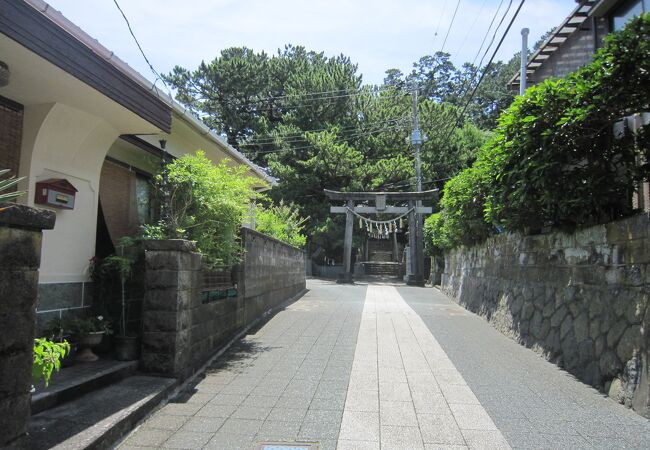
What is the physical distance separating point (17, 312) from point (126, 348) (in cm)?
262

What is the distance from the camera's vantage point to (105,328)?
17.0 feet

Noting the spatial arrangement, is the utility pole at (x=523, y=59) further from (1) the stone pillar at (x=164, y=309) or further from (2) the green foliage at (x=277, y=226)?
(1) the stone pillar at (x=164, y=309)

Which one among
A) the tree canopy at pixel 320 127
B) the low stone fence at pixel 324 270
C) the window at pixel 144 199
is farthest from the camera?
the low stone fence at pixel 324 270

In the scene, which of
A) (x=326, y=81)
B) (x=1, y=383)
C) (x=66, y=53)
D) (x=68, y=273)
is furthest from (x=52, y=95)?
(x=326, y=81)

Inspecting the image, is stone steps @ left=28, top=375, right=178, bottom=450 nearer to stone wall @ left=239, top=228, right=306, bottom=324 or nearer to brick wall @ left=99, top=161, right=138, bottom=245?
brick wall @ left=99, top=161, right=138, bottom=245

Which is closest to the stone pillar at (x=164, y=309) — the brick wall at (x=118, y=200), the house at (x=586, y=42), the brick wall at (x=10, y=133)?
the brick wall at (x=10, y=133)

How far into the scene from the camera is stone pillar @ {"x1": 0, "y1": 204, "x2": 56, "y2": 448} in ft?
8.63

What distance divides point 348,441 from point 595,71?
15.7 ft

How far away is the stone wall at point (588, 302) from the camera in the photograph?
4637 mm

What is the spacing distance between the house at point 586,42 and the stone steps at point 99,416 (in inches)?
228

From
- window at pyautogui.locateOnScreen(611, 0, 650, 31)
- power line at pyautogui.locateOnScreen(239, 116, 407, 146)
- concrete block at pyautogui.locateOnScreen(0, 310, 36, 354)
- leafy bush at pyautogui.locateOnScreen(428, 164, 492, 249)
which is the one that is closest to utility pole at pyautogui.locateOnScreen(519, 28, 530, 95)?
leafy bush at pyautogui.locateOnScreen(428, 164, 492, 249)

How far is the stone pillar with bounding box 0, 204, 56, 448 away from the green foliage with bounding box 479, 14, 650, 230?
547 cm

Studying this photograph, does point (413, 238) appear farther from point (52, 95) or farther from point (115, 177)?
point (52, 95)

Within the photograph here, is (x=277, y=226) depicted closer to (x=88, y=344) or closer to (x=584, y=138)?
(x=88, y=344)
